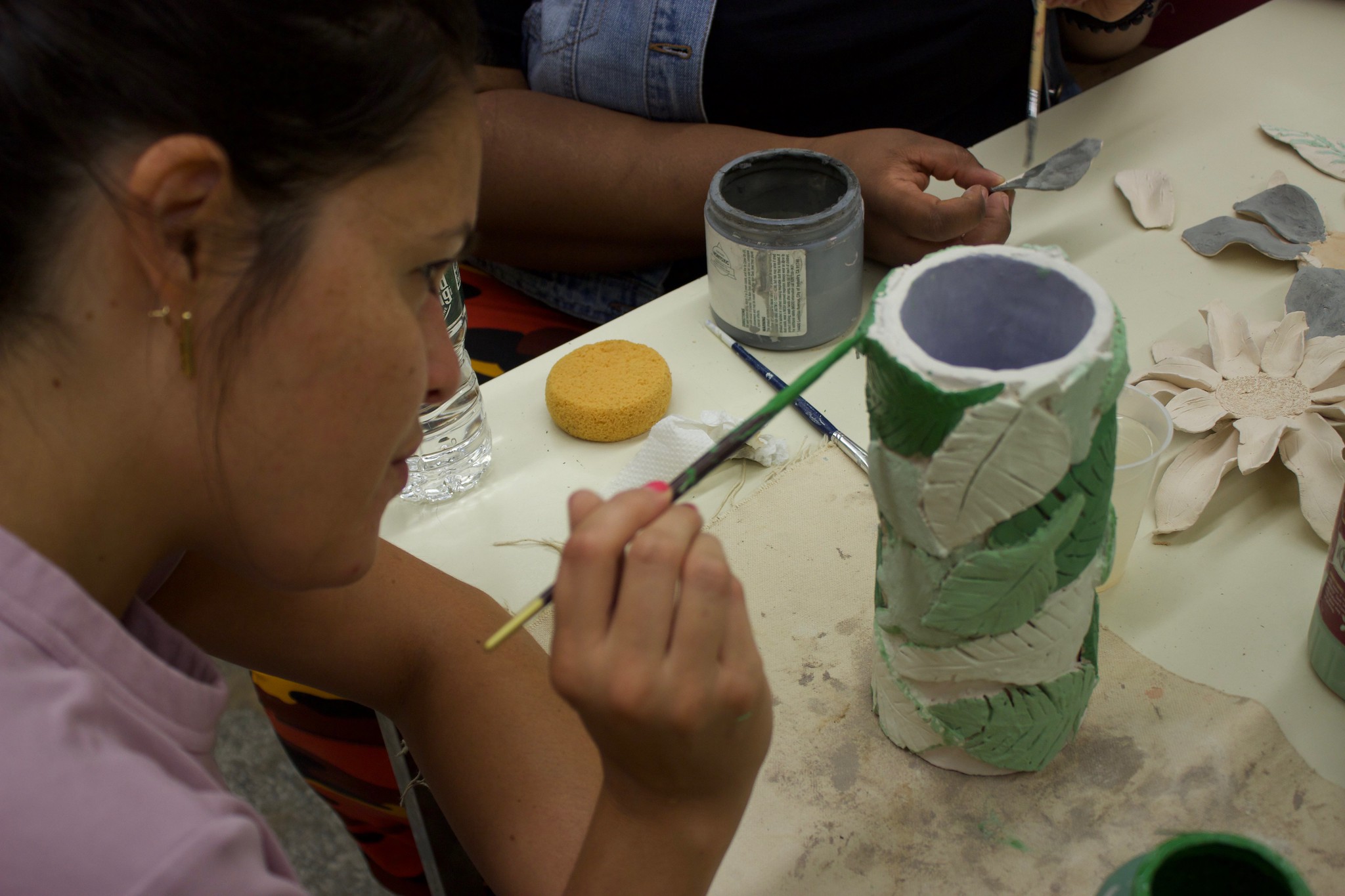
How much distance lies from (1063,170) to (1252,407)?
0.34 metres

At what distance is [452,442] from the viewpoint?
87cm

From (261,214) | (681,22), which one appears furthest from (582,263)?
(261,214)

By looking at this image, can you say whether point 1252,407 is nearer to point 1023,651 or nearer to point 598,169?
point 1023,651

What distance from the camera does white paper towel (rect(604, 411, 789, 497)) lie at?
2.73ft

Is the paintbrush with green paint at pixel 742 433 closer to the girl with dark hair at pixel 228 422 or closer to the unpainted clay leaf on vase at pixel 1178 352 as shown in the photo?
the girl with dark hair at pixel 228 422

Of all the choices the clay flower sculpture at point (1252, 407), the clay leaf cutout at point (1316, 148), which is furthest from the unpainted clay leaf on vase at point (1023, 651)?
the clay leaf cutout at point (1316, 148)

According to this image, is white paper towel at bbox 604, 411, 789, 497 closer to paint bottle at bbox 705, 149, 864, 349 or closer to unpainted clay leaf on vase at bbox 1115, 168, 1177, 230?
paint bottle at bbox 705, 149, 864, 349

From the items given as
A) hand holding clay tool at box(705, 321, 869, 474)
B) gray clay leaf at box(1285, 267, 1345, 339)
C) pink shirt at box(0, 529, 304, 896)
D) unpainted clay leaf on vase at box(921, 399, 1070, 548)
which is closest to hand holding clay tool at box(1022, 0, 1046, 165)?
gray clay leaf at box(1285, 267, 1345, 339)

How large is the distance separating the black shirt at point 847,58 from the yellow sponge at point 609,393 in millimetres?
368

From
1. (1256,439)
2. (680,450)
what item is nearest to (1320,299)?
(1256,439)

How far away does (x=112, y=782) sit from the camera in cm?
42

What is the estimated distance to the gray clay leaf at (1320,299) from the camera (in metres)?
0.84

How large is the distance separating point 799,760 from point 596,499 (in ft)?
0.87

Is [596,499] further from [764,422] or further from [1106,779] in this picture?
[1106,779]
